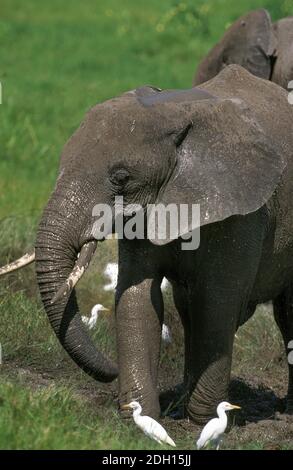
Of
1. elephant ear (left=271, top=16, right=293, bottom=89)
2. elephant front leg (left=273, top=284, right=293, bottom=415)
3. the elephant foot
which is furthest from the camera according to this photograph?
elephant ear (left=271, top=16, right=293, bottom=89)

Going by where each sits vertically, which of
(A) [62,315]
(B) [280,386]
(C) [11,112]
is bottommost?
(B) [280,386]

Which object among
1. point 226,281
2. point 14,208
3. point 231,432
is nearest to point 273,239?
point 226,281

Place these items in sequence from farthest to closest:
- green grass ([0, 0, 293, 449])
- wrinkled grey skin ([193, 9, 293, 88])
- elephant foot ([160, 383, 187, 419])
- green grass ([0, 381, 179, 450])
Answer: wrinkled grey skin ([193, 9, 293, 88])
elephant foot ([160, 383, 187, 419])
green grass ([0, 0, 293, 449])
green grass ([0, 381, 179, 450])

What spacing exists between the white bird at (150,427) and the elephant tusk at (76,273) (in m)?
0.71

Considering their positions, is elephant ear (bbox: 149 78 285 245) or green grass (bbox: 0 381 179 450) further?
elephant ear (bbox: 149 78 285 245)

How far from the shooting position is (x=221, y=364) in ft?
25.2

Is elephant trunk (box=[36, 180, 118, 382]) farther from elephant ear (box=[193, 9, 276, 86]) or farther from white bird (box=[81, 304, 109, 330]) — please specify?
elephant ear (box=[193, 9, 276, 86])

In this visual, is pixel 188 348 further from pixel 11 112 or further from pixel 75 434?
pixel 11 112

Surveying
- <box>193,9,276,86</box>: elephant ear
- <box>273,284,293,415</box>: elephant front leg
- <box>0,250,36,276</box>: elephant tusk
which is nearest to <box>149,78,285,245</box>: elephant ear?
<box>0,250,36,276</box>: elephant tusk

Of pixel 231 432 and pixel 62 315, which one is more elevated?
pixel 62 315

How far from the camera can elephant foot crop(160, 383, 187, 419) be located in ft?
26.8

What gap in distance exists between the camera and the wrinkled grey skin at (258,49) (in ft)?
42.6

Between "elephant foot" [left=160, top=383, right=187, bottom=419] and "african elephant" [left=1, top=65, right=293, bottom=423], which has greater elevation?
"african elephant" [left=1, top=65, right=293, bottom=423]

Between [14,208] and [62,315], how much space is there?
4.94m
